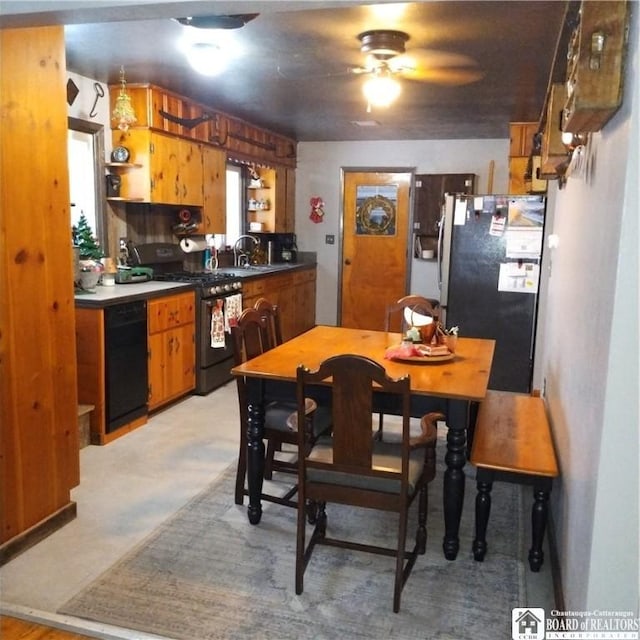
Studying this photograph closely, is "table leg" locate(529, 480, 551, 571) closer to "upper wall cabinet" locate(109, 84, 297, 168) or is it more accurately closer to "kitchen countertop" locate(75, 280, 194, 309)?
"kitchen countertop" locate(75, 280, 194, 309)

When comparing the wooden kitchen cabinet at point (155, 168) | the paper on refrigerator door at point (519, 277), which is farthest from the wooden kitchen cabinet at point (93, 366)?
the paper on refrigerator door at point (519, 277)

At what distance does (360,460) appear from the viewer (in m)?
2.15

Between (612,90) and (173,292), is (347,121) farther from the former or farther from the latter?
(612,90)

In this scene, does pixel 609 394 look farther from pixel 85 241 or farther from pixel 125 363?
pixel 85 241

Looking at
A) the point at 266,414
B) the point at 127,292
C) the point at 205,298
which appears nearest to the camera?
the point at 266,414

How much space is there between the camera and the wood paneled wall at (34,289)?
229cm

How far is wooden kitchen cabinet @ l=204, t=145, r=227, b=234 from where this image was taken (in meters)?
5.27

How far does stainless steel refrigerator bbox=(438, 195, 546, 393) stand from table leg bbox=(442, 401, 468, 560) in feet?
9.15

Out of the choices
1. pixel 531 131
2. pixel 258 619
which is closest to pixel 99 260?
pixel 258 619

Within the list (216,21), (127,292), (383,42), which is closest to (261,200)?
(127,292)

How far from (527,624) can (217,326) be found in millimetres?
3232

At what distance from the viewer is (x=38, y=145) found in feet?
7.91

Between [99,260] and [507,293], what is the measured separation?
317 cm

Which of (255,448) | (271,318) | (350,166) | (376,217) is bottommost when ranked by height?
(255,448)
